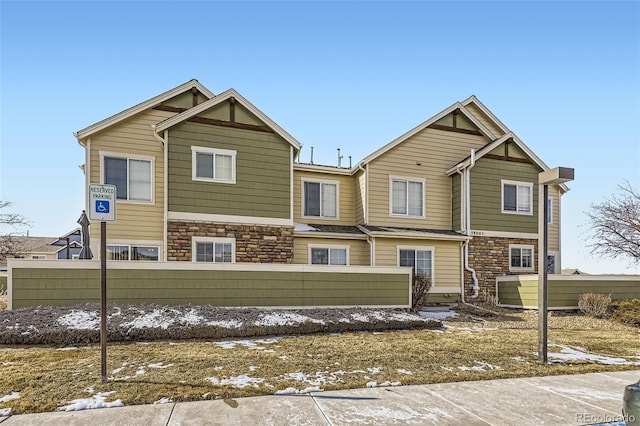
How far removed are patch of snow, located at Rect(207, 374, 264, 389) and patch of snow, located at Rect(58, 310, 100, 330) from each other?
4.12 meters

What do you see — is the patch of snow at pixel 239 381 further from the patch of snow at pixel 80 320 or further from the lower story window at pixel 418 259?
the lower story window at pixel 418 259

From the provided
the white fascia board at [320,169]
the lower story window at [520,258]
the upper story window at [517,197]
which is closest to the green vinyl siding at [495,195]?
the upper story window at [517,197]

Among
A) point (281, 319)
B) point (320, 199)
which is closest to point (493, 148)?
point (320, 199)

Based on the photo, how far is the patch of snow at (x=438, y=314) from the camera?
13.3 metres

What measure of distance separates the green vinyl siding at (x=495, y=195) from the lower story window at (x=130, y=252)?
42.1 ft

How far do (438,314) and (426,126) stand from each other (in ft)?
28.2

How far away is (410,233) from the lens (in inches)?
650

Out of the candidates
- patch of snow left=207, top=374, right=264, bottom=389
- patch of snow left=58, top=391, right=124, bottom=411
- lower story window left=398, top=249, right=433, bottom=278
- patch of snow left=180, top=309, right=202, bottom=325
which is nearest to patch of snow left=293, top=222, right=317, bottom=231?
lower story window left=398, top=249, right=433, bottom=278

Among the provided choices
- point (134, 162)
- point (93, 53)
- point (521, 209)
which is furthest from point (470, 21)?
point (134, 162)

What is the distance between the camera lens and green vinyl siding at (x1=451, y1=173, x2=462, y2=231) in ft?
59.3

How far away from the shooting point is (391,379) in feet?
19.1

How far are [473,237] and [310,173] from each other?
296 inches

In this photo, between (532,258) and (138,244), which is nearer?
(138,244)

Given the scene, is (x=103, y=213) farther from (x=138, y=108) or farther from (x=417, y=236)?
(x=417, y=236)
